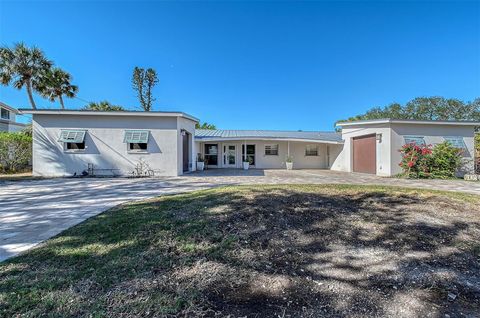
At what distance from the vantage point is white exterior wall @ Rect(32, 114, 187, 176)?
40.0 ft

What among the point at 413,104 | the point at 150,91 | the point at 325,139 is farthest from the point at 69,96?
the point at 413,104

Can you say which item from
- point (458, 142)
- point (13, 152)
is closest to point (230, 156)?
point (13, 152)

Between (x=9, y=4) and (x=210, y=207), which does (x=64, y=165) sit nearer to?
(x=9, y=4)

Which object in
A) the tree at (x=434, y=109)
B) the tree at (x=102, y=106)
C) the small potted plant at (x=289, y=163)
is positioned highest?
the tree at (x=434, y=109)

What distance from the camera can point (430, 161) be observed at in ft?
39.9

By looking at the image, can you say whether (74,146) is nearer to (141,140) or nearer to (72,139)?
(72,139)

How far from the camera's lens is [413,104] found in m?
34.0

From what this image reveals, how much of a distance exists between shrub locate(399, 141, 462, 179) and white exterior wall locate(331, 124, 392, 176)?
2.89ft

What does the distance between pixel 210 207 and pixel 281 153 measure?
1520 centimetres

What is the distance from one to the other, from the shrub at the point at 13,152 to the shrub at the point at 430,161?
22.4 metres

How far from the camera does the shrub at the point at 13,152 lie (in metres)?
13.4

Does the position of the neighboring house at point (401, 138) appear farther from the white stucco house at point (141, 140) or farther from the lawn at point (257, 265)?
the lawn at point (257, 265)

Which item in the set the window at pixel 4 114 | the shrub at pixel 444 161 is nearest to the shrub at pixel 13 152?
the window at pixel 4 114

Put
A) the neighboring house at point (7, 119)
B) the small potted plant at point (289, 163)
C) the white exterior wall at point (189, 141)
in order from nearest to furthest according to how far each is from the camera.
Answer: the white exterior wall at point (189, 141) → the small potted plant at point (289, 163) → the neighboring house at point (7, 119)
